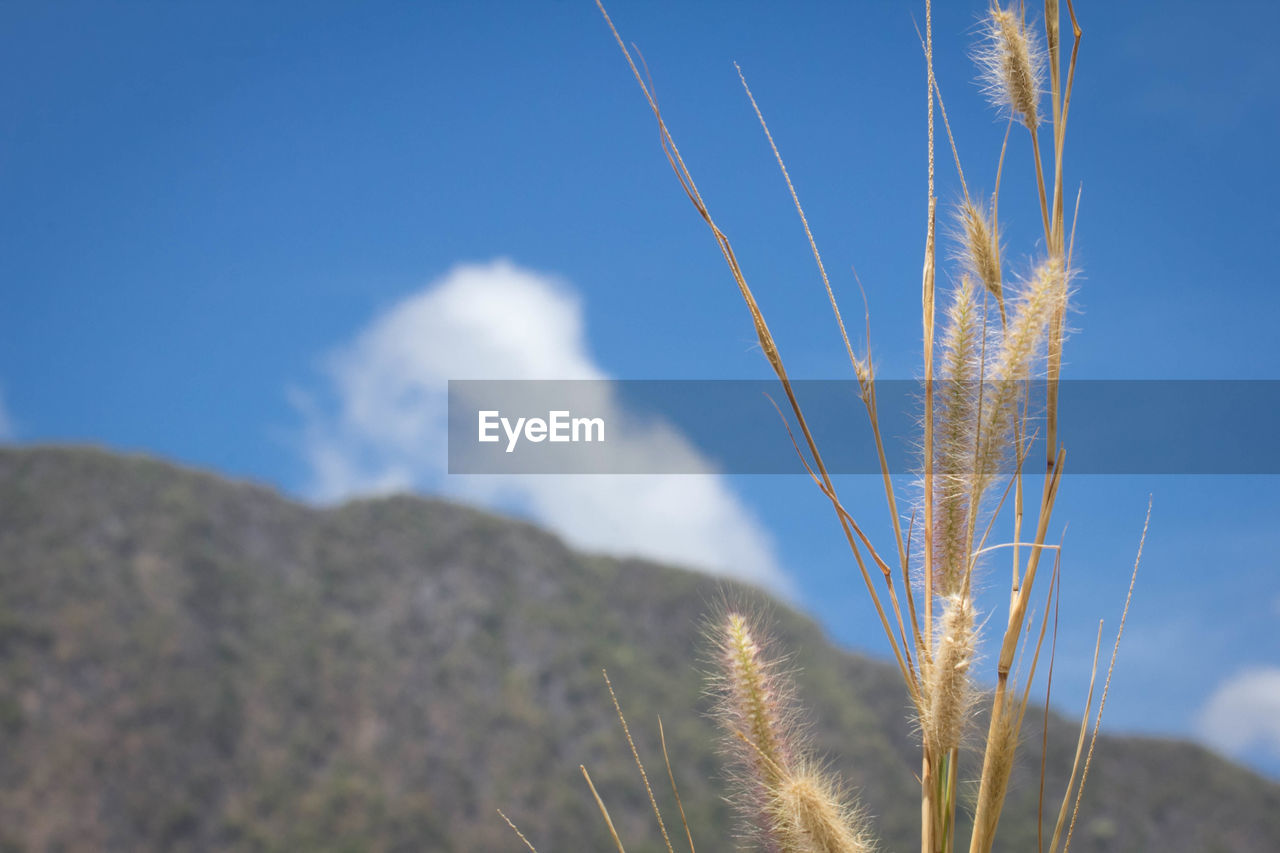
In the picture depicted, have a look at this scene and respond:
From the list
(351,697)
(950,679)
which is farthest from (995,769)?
(351,697)

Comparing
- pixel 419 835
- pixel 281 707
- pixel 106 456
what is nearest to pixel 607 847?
pixel 419 835

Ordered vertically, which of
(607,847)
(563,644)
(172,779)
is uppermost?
(563,644)

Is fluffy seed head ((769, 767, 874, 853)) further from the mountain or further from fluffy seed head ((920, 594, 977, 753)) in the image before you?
the mountain

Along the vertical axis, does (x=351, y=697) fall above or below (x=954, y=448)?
above

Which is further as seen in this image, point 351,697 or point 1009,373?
point 351,697

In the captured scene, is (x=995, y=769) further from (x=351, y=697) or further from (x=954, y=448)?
(x=351, y=697)

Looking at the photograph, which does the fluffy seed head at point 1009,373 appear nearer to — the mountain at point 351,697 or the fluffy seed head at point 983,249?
the fluffy seed head at point 983,249

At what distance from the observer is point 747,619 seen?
72 cm

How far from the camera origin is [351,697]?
2197 cm

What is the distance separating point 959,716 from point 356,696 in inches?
925

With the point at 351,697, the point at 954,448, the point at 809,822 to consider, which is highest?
the point at 351,697

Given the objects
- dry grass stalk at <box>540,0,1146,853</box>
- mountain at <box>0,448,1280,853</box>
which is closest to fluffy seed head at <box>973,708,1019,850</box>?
dry grass stalk at <box>540,0,1146,853</box>

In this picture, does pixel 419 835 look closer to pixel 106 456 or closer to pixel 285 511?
pixel 285 511

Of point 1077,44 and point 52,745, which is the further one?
point 52,745
